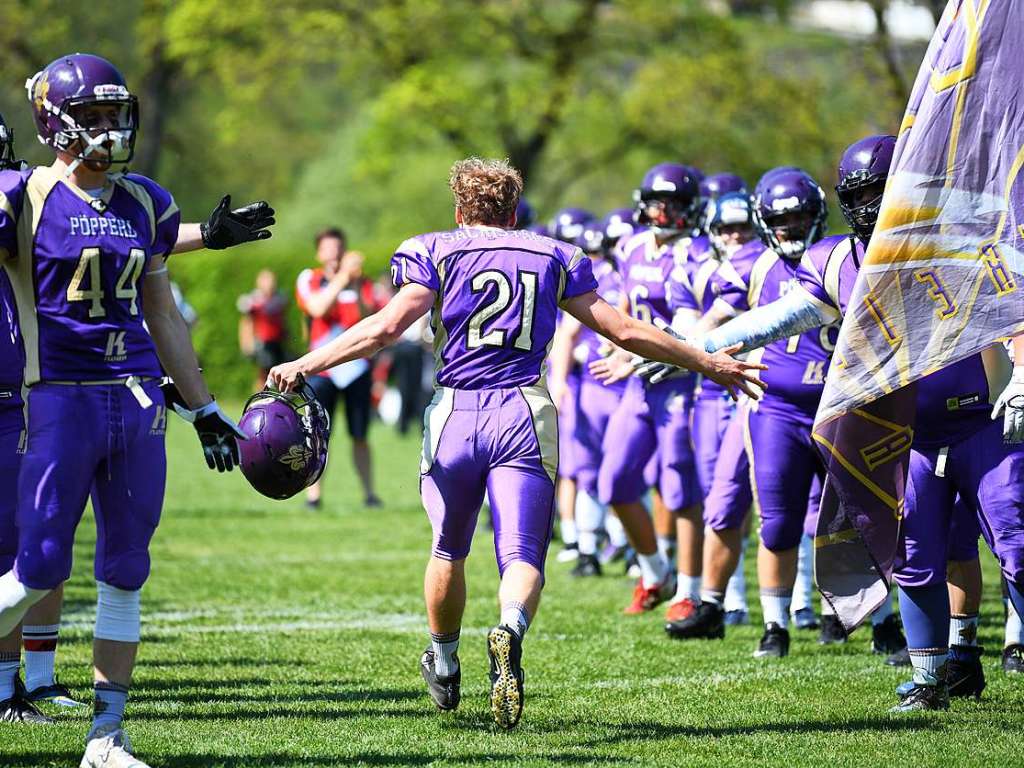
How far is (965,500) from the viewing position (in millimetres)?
6000

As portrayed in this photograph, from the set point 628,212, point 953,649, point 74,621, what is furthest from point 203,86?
point 953,649

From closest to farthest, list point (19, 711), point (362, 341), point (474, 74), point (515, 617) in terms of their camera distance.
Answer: point (515, 617) < point (362, 341) < point (19, 711) < point (474, 74)

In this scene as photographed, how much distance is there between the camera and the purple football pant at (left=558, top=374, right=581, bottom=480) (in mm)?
11117

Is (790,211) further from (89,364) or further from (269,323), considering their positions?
(269,323)

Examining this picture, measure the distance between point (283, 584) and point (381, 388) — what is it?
17.8 m

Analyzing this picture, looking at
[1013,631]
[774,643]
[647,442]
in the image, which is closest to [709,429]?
[647,442]

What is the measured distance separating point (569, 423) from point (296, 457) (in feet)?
19.1

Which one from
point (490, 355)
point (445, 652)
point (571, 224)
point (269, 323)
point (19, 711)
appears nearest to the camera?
point (490, 355)

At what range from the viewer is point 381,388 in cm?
2784

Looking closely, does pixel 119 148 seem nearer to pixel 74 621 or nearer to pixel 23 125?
pixel 74 621

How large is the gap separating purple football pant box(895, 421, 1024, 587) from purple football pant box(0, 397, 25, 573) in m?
3.37

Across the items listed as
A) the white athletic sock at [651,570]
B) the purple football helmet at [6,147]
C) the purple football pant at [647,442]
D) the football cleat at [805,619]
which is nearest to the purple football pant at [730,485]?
the football cleat at [805,619]

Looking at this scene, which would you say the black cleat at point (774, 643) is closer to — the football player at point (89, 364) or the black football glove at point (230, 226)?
the black football glove at point (230, 226)

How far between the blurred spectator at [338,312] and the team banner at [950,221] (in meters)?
8.62
